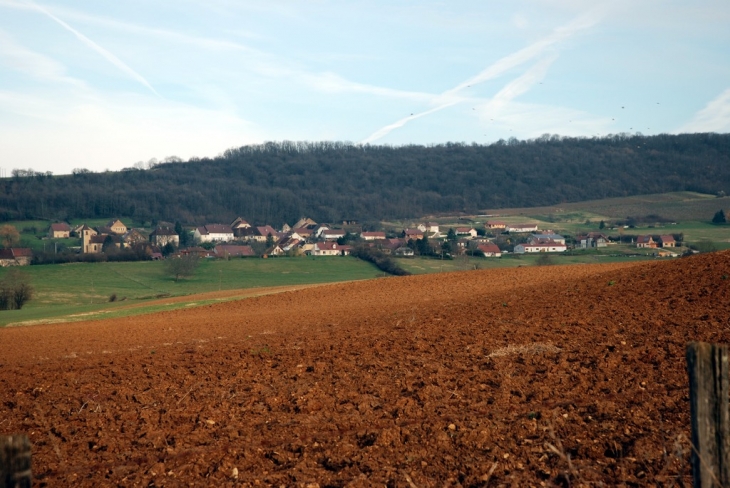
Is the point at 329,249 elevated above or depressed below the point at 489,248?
below

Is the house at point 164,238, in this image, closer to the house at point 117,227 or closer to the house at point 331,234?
the house at point 117,227

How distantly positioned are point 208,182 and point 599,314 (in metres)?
173

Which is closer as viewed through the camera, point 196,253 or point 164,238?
point 196,253

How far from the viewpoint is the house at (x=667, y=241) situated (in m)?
69.9

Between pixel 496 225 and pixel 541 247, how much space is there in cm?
3177

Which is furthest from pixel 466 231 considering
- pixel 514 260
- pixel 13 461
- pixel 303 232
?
pixel 13 461

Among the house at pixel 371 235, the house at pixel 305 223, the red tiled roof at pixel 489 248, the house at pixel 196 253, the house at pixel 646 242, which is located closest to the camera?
the house at pixel 646 242

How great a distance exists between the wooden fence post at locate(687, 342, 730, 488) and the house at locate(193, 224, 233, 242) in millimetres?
124231

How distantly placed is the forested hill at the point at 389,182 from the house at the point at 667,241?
179ft

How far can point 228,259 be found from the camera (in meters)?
89.1

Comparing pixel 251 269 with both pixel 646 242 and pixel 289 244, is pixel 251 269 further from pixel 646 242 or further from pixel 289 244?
pixel 646 242

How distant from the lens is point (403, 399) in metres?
10.4

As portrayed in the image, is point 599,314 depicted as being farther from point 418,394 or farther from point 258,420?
point 258,420

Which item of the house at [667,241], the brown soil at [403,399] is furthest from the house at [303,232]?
the brown soil at [403,399]
